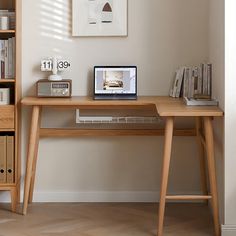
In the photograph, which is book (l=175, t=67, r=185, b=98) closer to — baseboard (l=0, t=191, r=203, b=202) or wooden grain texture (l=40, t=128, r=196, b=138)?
wooden grain texture (l=40, t=128, r=196, b=138)

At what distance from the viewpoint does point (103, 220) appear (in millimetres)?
3672

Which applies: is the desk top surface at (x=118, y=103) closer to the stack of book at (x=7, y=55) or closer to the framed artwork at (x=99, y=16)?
the stack of book at (x=7, y=55)

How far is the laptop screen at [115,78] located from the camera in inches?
157

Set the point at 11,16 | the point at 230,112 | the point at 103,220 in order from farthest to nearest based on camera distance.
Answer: the point at 11,16 < the point at 103,220 < the point at 230,112

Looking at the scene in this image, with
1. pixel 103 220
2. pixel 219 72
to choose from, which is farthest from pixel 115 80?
pixel 103 220

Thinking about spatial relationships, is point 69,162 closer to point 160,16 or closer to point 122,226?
point 122,226

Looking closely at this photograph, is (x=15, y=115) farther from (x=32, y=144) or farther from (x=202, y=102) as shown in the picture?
(x=202, y=102)

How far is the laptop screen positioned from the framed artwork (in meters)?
0.27

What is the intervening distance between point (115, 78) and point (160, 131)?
19.3 inches

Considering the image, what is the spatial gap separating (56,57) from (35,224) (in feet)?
3.94

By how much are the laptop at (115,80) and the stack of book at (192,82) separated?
0.97 feet

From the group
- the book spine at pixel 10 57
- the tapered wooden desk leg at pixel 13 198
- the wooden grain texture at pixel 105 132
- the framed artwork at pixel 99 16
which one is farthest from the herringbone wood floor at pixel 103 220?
the framed artwork at pixel 99 16

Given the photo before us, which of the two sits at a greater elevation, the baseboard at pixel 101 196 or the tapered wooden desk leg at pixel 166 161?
the tapered wooden desk leg at pixel 166 161

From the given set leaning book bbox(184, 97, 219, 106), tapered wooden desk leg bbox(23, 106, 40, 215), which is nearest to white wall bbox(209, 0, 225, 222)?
leaning book bbox(184, 97, 219, 106)
